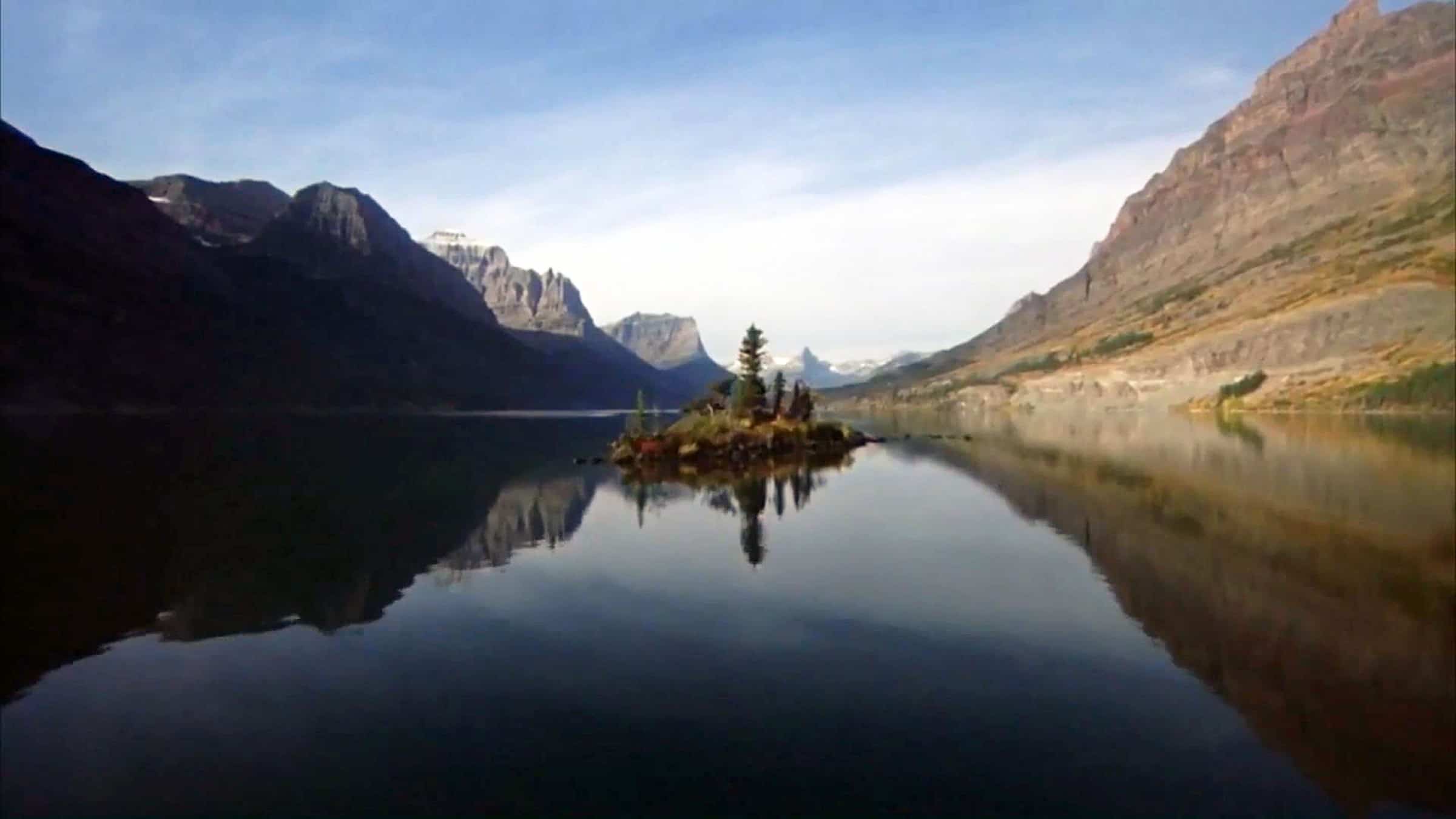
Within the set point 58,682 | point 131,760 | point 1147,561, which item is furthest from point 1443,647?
point 58,682

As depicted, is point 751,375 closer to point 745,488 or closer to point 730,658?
point 745,488

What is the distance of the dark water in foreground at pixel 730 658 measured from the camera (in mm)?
22422

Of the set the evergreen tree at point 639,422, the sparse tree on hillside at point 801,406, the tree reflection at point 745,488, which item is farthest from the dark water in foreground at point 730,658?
the sparse tree on hillside at point 801,406

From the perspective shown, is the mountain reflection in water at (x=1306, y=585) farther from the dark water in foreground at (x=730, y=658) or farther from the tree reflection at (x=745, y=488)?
the tree reflection at (x=745, y=488)

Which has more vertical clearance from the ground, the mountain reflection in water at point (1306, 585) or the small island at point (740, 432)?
the small island at point (740, 432)

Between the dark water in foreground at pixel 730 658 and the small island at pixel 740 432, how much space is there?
146 feet

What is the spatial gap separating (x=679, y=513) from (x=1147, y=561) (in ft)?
115

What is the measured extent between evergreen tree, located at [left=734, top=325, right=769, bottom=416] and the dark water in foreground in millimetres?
62190

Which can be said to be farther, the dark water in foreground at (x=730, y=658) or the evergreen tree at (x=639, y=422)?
the evergreen tree at (x=639, y=422)

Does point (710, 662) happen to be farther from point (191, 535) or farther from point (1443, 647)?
point (191, 535)

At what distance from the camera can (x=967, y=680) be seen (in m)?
29.9

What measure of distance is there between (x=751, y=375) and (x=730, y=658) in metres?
107

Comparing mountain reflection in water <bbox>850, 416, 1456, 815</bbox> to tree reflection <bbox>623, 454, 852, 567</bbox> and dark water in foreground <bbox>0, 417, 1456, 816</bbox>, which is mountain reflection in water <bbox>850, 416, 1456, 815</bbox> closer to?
dark water in foreground <bbox>0, 417, 1456, 816</bbox>

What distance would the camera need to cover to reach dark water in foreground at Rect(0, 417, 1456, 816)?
22422 mm
